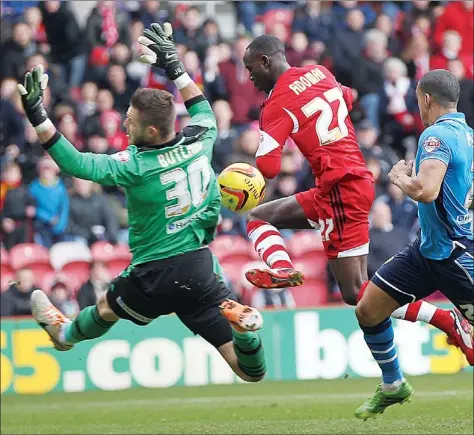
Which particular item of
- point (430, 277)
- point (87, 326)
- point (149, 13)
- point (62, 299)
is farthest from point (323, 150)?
point (149, 13)

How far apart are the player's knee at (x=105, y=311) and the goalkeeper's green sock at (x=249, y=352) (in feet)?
3.27

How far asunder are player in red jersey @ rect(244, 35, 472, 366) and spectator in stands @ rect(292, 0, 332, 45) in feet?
31.9

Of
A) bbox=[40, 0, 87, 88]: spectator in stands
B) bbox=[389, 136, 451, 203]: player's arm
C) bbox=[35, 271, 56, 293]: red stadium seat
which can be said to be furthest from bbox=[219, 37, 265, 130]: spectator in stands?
bbox=[389, 136, 451, 203]: player's arm

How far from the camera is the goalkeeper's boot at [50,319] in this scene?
9.55 meters

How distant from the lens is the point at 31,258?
16094mm

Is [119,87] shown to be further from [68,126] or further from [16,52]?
[16,52]

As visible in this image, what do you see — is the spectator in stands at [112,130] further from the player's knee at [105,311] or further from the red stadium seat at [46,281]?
the player's knee at [105,311]

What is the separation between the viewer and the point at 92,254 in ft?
53.0

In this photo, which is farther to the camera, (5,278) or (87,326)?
(5,278)

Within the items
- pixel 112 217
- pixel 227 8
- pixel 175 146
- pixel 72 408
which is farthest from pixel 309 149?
pixel 227 8

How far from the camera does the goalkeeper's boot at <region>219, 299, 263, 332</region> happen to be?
839cm

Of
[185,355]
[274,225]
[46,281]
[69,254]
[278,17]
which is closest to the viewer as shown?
[274,225]

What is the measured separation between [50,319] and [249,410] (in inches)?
132

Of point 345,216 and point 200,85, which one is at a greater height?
point 200,85
